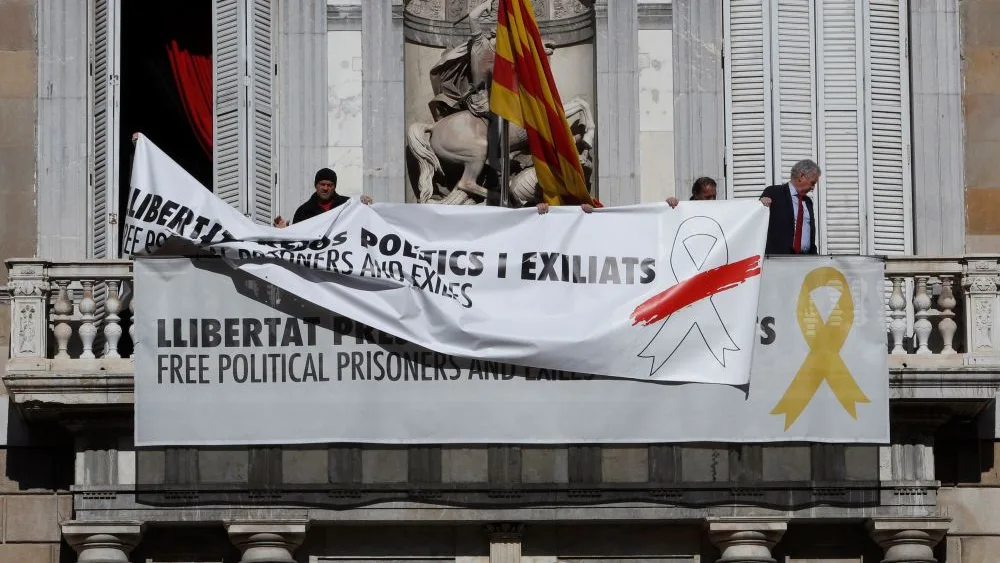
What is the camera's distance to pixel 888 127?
27594 mm

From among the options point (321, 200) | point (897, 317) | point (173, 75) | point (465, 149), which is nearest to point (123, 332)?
point (321, 200)

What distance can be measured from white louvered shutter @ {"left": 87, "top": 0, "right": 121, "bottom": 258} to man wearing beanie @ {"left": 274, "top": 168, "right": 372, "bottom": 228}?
1.93 metres

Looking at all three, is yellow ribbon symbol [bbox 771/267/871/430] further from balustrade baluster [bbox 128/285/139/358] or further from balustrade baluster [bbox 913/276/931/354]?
balustrade baluster [bbox 128/285/139/358]

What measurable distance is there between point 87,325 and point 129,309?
418mm

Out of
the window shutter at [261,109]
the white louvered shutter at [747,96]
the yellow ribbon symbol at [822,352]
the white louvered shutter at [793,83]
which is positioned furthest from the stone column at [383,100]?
the yellow ribbon symbol at [822,352]

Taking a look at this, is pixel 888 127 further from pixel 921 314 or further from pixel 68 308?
pixel 68 308

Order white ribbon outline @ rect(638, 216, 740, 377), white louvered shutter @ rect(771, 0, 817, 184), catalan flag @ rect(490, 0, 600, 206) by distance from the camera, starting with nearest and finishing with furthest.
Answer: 1. white ribbon outline @ rect(638, 216, 740, 377)
2. catalan flag @ rect(490, 0, 600, 206)
3. white louvered shutter @ rect(771, 0, 817, 184)

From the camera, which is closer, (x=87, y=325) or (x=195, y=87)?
(x=87, y=325)

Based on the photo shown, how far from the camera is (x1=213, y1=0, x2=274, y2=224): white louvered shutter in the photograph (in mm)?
26969

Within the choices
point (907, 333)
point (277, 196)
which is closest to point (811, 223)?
point (907, 333)

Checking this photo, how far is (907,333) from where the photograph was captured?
86.2ft

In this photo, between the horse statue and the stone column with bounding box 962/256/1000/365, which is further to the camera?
the horse statue

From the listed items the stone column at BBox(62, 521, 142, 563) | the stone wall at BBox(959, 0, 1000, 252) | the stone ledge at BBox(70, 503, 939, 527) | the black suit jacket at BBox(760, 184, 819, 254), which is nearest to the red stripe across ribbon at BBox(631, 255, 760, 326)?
the black suit jacket at BBox(760, 184, 819, 254)

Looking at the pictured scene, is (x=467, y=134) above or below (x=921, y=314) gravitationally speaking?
above
